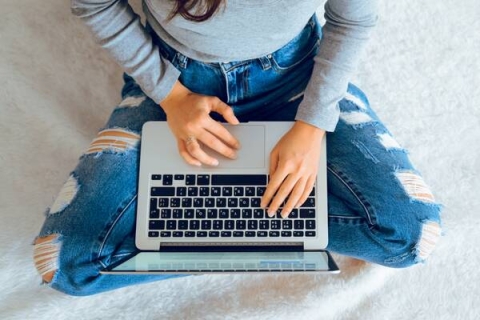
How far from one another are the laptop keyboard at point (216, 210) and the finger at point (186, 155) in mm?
22

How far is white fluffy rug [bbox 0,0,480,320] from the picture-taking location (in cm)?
102

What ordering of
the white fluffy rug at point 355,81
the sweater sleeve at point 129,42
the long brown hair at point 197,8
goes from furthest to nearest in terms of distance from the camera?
the white fluffy rug at point 355,81 → the sweater sleeve at point 129,42 → the long brown hair at point 197,8

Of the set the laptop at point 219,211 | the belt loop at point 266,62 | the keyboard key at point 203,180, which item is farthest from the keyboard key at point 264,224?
the belt loop at point 266,62

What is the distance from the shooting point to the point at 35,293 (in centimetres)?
101

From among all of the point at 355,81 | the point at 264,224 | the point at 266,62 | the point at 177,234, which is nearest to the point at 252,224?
the point at 264,224

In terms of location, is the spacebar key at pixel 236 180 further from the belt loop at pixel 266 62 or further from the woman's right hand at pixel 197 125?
the belt loop at pixel 266 62

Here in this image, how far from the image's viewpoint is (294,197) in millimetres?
809

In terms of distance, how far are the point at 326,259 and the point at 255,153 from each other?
210 millimetres

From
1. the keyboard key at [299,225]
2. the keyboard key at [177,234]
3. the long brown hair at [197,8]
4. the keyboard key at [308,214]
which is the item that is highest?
the long brown hair at [197,8]

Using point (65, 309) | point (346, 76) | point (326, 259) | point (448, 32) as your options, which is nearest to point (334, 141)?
point (346, 76)

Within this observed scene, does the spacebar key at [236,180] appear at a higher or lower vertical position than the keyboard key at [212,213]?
higher

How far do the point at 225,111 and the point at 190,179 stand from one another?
4.9 inches

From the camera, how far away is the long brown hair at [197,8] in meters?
0.64

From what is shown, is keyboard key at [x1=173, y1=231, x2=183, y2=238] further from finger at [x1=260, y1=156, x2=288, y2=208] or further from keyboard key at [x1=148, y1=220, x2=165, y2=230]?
finger at [x1=260, y1=156, x2=288, y2=208]
